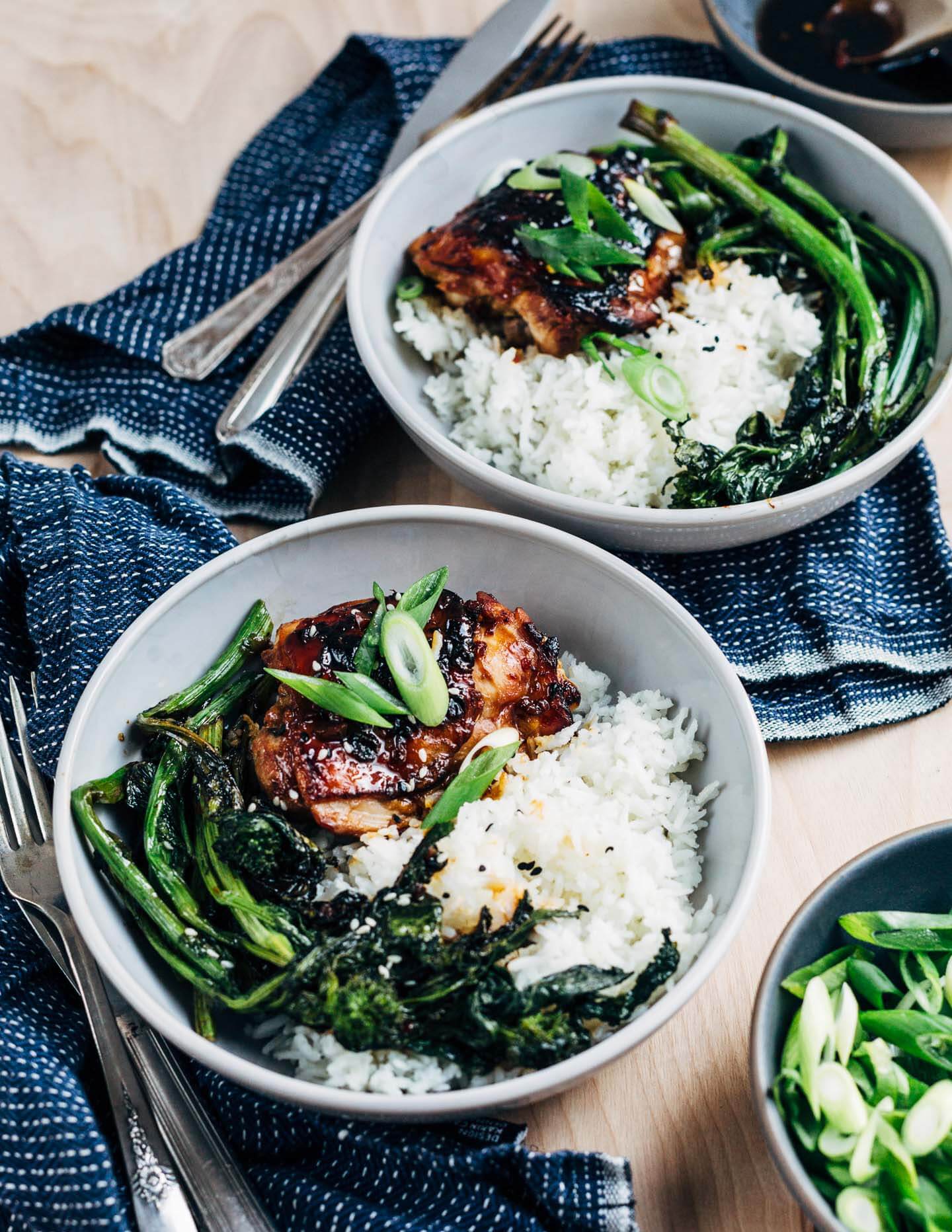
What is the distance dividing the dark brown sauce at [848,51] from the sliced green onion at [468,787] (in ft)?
8.51

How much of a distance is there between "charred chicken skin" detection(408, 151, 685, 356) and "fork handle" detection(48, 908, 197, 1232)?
1.89m

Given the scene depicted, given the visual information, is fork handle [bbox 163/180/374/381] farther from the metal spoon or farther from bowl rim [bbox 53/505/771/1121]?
the metal spoon

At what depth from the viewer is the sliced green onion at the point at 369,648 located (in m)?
2.38

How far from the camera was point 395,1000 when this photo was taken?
6.76 ft

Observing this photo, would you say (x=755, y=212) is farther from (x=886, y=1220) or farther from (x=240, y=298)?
(x=886, y=1220)

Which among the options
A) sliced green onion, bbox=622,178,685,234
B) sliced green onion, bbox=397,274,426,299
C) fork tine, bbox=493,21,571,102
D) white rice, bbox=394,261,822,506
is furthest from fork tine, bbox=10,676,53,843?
fork tine, bbox=493,21,571,102

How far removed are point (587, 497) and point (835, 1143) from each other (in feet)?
5.10

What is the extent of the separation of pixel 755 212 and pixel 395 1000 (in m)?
2.41

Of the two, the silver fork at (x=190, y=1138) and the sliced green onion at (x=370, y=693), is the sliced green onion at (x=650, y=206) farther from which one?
the silver fork at (x=190, y=1138)

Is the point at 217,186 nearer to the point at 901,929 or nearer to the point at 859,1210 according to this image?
the point at 901,929

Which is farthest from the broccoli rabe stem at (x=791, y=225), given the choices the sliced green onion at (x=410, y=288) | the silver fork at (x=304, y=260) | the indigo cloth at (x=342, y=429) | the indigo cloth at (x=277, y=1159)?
the indigo cloth at (x=277, y=1159)

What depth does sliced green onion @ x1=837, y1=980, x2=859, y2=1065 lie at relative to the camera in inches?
81.0

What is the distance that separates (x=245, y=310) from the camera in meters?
3.45

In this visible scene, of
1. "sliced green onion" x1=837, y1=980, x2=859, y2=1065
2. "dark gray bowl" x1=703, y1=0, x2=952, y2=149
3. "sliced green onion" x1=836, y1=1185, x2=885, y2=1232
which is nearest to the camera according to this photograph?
"sliced green onion" x1=836, y1=1185, x2=885, y2=1232
